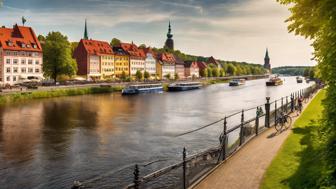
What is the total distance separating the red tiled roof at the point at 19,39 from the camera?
9056 cm

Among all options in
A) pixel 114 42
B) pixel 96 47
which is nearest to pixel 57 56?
pixel 96 47

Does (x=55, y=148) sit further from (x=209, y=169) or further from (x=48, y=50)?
(x=48, y=50)

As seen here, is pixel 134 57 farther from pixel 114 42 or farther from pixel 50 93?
pixel 50 93

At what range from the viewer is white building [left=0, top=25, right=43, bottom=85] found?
88875 mm

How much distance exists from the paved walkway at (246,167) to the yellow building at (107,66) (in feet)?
376

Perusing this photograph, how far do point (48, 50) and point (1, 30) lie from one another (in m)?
13.2

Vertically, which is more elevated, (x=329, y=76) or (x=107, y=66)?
(x=107, y=66)

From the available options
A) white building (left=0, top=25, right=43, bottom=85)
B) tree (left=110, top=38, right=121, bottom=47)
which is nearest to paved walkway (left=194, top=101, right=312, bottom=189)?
white building (left=0, top=25, right=43, bottom=85)

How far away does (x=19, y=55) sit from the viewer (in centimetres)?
9312

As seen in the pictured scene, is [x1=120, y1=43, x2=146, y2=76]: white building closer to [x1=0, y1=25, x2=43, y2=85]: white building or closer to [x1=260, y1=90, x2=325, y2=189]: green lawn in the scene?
[x1=0, y1=25, x2=43, y2=85]: white building

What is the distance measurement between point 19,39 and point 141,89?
31.7m

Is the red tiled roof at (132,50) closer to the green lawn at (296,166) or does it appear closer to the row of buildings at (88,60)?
the row of buildings at (88,60)

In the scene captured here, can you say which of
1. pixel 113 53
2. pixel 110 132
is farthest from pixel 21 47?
pixel 110 132

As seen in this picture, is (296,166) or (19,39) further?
(19,39)
